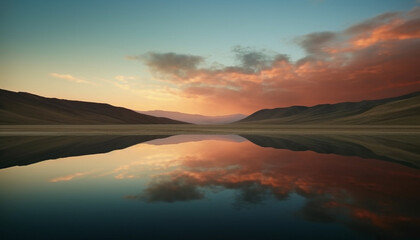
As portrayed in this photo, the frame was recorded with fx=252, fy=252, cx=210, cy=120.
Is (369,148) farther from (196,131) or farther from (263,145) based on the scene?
(196,131)

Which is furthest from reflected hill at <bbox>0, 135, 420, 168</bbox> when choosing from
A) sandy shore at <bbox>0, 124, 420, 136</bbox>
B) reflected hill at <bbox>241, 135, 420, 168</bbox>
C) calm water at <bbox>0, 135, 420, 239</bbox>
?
sandy shore at <bbox>0, 124, 420, 136</bbox>

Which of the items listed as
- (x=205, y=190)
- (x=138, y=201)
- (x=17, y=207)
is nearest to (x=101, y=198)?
(x=138, y=201)

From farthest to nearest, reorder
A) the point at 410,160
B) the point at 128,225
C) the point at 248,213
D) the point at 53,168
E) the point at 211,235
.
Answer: the point at 410,160 < the point at 53,168 < the point at 248,213 < the point at 128,225 < the point at 211,235

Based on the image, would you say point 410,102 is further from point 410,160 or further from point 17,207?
point 17,207

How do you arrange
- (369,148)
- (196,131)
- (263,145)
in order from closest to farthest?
1. (369,148)
2. (263,145)
3. (196,131)

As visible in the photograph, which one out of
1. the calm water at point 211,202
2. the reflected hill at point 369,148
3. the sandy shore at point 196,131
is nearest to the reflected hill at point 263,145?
the reflected hill at point 369,148

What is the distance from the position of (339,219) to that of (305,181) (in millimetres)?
5127

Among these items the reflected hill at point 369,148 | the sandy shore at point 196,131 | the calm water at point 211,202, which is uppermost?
the sandy shore at point 196,131

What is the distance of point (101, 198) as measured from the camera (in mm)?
9914

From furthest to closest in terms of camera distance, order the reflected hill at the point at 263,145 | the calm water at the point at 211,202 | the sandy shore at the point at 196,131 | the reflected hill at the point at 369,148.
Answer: the sandy shore at the point at 196,131 < the reflected hill at the point at 369,148 < the reflected hill at the point at 263,145 < the calm water at the point at 211,202

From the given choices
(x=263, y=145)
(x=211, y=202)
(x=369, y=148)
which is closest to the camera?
(x=211, y=202)

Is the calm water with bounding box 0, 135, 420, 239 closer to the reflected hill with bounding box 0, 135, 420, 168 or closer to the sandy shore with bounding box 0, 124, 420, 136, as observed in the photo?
the reflected hill with bounding box 0, 135, 420, 168

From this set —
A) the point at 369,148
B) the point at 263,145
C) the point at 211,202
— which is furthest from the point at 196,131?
the point at 211,202

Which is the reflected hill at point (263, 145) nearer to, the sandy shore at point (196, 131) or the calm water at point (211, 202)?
the calm water at point (211, 202)
